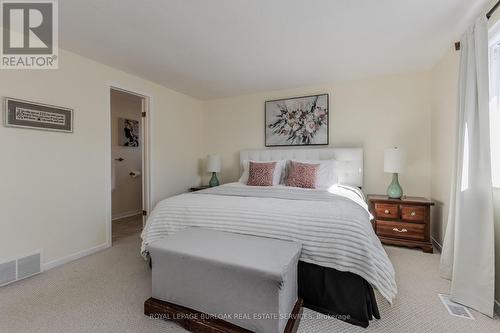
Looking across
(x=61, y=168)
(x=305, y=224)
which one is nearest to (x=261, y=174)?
(x=305, y=224)

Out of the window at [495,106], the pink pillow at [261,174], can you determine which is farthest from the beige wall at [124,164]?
the window at [495,106]

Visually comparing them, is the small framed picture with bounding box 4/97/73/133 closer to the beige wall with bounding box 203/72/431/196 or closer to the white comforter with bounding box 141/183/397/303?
the white comforter with bounding box 141/183/397/303

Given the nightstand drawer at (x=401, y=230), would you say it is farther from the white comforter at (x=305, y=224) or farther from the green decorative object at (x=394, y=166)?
the white comforter at (x=305, y=224)

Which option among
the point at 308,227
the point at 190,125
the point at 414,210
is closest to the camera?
the point at 308,227

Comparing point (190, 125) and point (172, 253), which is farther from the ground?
point (190, 125)

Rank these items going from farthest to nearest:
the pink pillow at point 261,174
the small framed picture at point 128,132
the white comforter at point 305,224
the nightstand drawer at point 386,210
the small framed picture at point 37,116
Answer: the small framed picture at point 128,132
the pink pillow at point 261,174
the nightstand drawer at point 386,210
the small framed picture at point 37,116
the white comforter at point 305,224

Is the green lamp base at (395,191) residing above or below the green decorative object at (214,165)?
below

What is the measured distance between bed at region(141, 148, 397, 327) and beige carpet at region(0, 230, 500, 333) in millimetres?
155

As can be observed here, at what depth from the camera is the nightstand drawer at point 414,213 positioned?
2.68 m

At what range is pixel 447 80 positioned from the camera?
8.35ft

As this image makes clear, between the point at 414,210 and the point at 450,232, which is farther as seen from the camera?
the point at 414,210

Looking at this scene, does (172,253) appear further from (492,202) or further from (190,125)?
(190,125)

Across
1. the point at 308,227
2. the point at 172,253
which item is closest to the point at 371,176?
the point at 308,227

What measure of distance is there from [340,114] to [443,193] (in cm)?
162
